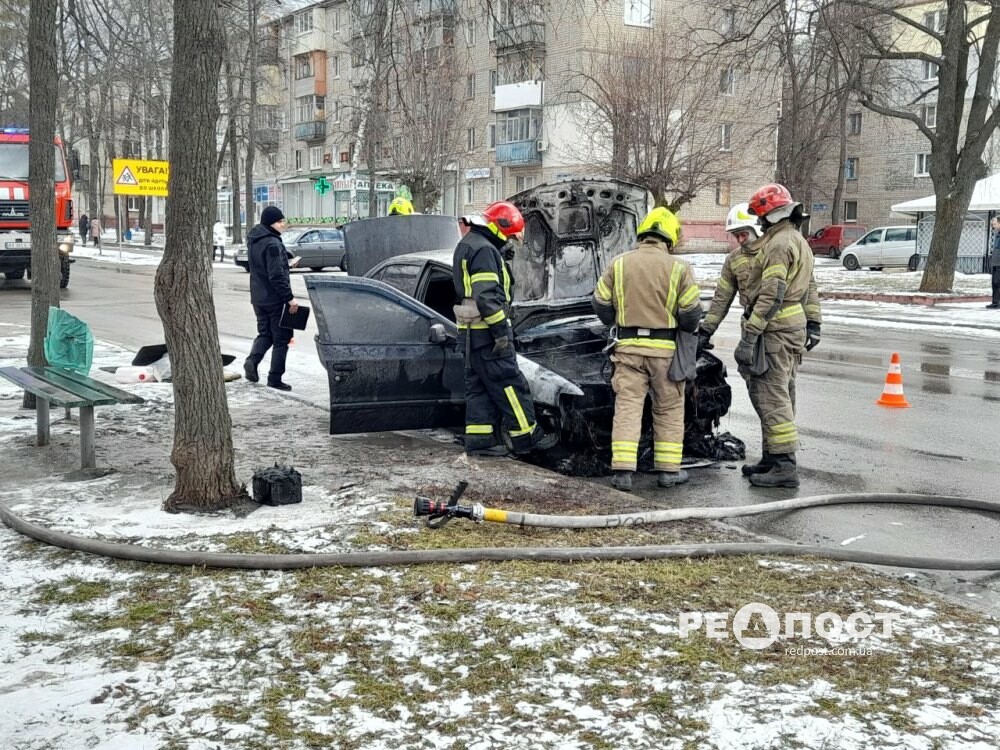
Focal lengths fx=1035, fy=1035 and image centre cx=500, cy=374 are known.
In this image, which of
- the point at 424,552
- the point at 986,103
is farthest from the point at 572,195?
the point at 986,103

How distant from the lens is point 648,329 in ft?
21.4

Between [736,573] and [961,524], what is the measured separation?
1964mm

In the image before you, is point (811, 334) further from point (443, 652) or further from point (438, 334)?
point (443, 652)

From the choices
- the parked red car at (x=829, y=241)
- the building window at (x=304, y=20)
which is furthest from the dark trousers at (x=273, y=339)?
the parked red car at (x=829, y=241)

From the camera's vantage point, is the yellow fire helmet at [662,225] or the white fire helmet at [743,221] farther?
the white fire helmet at [743,221]

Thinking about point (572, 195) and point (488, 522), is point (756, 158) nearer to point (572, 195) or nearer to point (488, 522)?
point (572, 195)

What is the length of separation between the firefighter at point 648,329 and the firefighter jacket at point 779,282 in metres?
0.43

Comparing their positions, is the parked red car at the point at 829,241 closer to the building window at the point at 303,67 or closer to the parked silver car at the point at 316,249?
the parked silver car at the point at 316,249

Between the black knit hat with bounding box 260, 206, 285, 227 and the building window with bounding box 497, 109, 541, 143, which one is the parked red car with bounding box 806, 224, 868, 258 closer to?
the building window with bounding box 497, 109, 541, 143

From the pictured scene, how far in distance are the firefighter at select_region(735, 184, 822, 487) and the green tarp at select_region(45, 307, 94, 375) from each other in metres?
4.72

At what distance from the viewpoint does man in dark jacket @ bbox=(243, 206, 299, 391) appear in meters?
10.2

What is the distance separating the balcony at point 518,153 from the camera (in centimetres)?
4841

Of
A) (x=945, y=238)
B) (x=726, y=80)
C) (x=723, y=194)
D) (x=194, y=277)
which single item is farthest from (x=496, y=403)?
(x=723, y=194)

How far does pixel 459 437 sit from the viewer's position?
8188 millimetres
